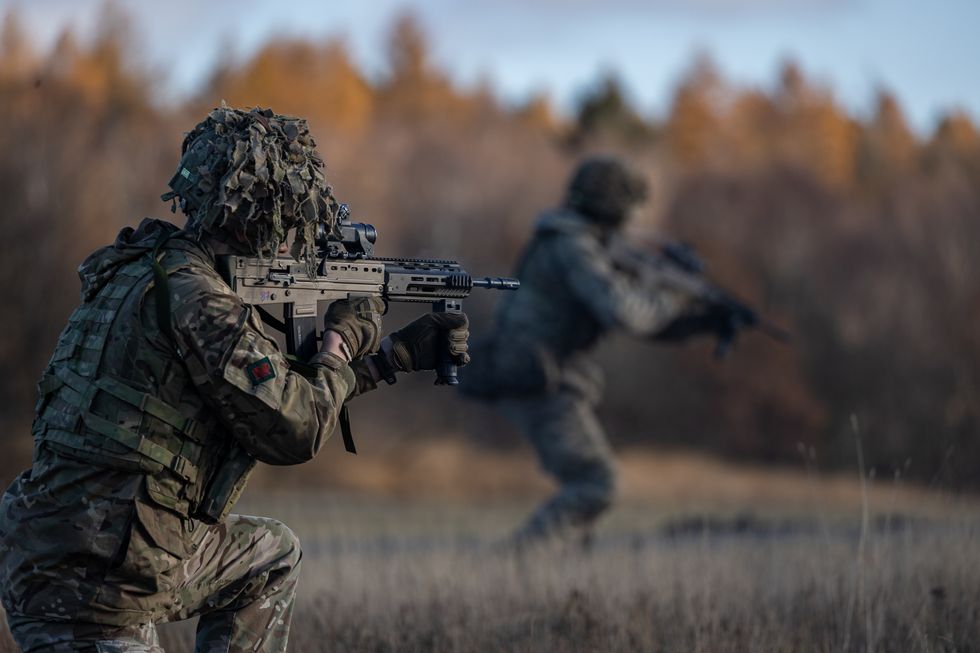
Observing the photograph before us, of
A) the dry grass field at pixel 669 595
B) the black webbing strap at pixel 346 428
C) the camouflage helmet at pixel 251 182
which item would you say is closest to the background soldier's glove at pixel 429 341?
the black webbing strap at pixel 346 428

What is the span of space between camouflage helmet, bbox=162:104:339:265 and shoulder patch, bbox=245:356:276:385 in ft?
1.64

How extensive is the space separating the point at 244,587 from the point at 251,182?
1302 mm

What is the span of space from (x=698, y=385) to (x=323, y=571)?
16450 millimetres

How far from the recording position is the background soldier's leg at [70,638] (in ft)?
11.9

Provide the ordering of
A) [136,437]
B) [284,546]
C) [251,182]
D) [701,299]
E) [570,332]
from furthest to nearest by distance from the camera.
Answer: [701,299] → [570,332] → [284,546] → [251,182] → [136,437]

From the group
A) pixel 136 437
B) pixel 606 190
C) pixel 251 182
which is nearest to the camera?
pixel 136 437

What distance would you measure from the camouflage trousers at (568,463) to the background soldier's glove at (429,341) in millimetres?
4239

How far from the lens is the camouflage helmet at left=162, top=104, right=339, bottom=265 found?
3.89m

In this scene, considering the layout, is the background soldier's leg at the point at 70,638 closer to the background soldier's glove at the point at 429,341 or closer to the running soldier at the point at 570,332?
the background soldier's glove at the point at 429,341

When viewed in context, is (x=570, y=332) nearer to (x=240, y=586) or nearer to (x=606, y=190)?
(x=606, y=190)

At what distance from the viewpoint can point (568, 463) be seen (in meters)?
8.62

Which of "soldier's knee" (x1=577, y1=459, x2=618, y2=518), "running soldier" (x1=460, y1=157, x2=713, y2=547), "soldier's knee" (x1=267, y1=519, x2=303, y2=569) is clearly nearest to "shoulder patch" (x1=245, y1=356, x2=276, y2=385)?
"soldier's knee" (x1=267, y1=519, x2=303, y2=569)

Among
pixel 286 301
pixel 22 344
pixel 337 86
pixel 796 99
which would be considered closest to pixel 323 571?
pixel 286 301

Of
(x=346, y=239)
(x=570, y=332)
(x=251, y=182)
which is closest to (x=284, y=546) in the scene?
(x=346, y=239)
